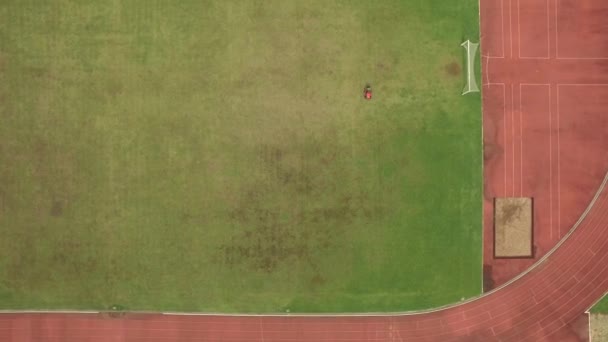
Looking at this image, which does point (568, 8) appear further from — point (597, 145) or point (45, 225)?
point (45, 225)

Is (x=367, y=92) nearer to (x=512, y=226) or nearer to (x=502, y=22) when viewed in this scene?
(x=502, y=22)

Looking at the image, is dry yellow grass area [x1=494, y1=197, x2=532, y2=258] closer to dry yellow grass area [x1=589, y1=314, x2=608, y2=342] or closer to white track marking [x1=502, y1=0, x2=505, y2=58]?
dry yellow grass area [x1=589, y1=314, x2=608, y2=342]

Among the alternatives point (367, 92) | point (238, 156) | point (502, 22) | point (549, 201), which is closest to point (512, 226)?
point (549, 201)

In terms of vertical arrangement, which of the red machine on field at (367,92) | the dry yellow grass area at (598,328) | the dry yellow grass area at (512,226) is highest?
the red machine on field at (367,92)

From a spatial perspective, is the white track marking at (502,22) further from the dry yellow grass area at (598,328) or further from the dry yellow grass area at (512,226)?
the dry yellow grass area at (598,328)

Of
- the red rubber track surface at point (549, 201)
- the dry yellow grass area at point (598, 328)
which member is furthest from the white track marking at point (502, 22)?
the dry yellow grass area at point (598, 328)
